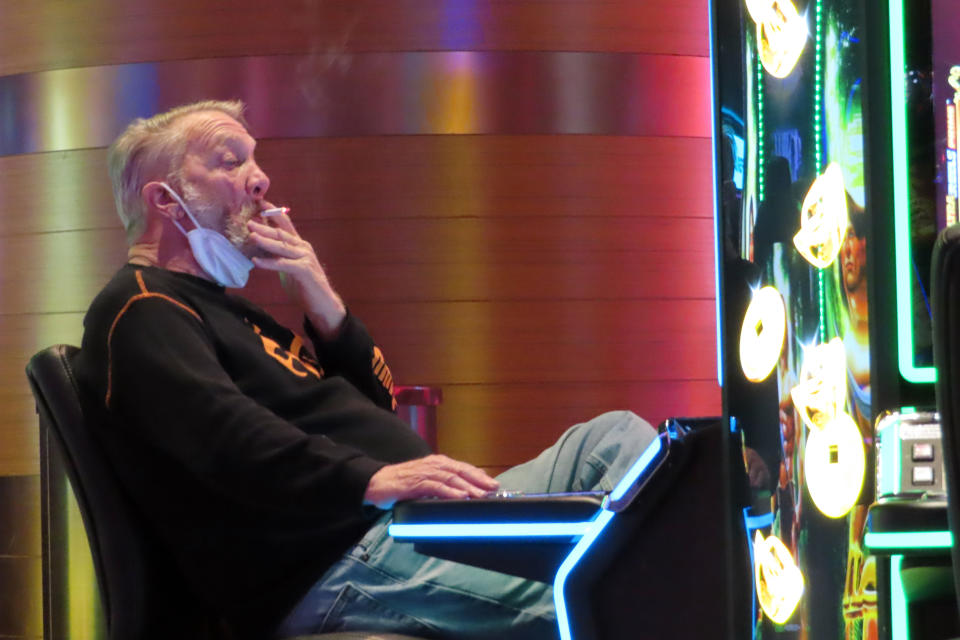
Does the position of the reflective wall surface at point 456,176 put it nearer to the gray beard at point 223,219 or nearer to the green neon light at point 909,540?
the gray beard at point 223,219

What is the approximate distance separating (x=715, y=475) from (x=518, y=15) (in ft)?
8.26

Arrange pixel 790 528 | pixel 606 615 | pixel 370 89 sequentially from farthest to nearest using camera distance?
pixel 370 89
pixel 606 615
pixel 790 528

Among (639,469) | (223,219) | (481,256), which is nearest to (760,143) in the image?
(639,469)

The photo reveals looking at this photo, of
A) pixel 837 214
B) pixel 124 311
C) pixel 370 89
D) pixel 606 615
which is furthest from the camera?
pixel 370 89

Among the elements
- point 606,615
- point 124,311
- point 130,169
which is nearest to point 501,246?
point 130,169

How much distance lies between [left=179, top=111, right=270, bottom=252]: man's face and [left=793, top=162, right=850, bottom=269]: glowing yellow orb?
41.8 inches

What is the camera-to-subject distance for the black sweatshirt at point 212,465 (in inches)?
66.6

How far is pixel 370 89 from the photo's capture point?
12.2 ft

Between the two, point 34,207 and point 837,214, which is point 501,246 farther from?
point 837,214

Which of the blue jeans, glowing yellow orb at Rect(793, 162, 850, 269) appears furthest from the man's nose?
glowing yellow orb at Rect(793, 162, 850, 269)

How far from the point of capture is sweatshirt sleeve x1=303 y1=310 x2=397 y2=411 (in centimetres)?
220

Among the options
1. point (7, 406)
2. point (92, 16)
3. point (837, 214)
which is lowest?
point (7, 406)

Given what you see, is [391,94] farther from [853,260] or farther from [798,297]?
[853,260]

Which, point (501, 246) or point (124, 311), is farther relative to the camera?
point (501, 246)
